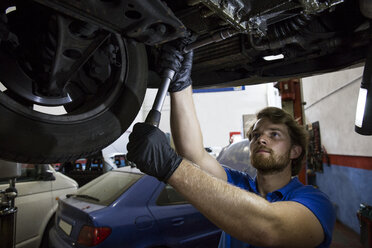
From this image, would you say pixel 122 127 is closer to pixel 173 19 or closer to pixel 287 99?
pixel 173 19

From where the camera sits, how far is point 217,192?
2.52ft

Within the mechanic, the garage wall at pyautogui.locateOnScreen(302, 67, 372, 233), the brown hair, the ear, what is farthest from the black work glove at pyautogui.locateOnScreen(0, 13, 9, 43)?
the garage wall at pyautogui.locateOnScreen(302, 67, 372, 233)

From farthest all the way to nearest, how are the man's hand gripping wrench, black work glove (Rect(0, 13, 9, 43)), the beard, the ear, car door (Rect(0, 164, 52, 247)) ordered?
1. car door (Rect(0, 164, 52, 247))
2. the ear
3. the beard
4. the man's hand gripping wrench
5. black work glove (Rect(0, 13, 9, 43))

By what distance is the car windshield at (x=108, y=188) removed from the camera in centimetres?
193

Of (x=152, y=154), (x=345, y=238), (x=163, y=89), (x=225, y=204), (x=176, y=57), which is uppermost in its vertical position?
(x=176, y=57)

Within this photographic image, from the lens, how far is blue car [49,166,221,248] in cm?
170

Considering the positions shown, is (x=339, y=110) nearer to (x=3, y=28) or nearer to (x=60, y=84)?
(x=60, y=84)

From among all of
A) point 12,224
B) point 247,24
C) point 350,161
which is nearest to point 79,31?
point 247,24

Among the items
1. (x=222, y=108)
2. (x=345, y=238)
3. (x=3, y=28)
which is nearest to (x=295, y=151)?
(x=3, y=28)

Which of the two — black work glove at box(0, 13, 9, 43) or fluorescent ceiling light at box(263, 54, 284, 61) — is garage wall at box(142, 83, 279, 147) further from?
black work glove at box(0, 13, 9, 43)

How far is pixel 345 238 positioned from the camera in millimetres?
3145

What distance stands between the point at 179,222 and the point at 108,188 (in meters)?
0.65

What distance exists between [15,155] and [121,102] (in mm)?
372

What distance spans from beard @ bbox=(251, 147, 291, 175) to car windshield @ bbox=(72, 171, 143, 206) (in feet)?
3.52
